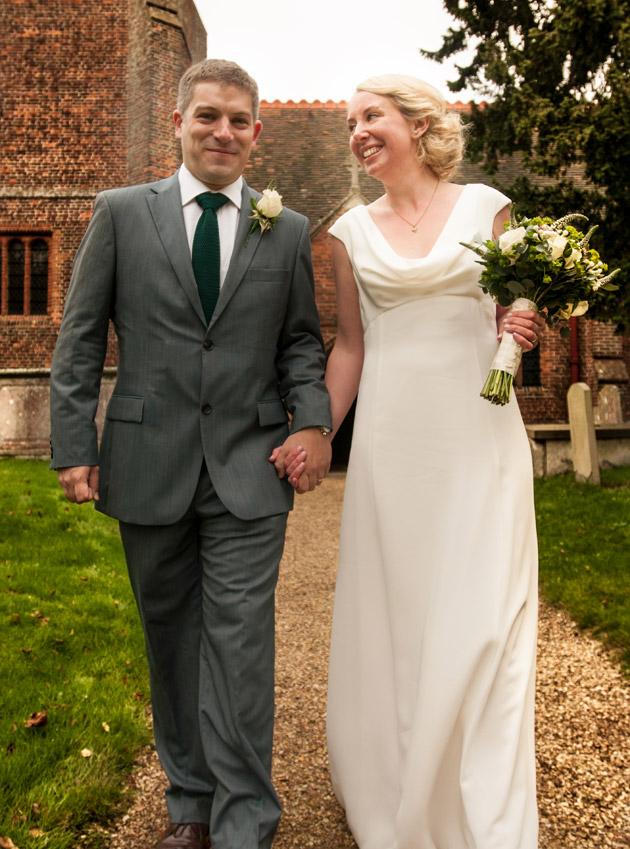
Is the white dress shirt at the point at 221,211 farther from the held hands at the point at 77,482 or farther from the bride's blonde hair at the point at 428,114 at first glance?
the held hands at the point at 77,482

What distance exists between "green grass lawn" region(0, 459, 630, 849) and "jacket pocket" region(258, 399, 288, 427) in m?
1.55

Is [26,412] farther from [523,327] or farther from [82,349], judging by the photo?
[523,327]

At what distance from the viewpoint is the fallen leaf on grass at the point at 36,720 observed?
3.45 m

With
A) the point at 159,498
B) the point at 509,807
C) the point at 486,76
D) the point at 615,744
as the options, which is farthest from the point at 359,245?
the point at 486,76

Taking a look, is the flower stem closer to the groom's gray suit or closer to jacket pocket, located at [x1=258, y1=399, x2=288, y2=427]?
the groom's gray suit

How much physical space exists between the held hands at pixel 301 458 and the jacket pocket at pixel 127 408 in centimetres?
47

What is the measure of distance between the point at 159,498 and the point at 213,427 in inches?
11.5

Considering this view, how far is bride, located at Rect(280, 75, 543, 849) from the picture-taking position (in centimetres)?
256

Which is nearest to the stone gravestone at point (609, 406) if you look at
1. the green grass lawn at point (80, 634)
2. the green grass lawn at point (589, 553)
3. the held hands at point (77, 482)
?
the green grass lawn at point (589, 553)

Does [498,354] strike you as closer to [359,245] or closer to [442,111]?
[359,245]

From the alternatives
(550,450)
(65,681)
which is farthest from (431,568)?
(550,450)

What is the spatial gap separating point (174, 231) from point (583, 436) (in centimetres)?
939

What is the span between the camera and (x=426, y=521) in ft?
9.03

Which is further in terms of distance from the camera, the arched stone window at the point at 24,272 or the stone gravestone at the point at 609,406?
the stone gravestone at the point at 609,406
